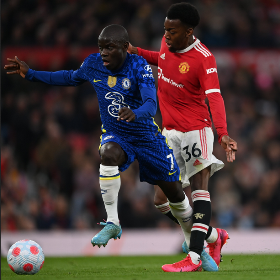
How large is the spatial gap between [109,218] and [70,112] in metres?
6.88

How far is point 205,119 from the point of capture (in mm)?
5297

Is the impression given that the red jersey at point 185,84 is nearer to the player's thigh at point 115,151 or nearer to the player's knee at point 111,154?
the player's thigh at point 115,151

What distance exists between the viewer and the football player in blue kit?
453 cm

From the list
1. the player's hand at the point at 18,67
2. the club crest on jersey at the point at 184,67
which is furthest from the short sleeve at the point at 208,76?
the player's hand at the point at 18,67

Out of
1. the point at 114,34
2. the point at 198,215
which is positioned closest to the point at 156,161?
the point at 198,215

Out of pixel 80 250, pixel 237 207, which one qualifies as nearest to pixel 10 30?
pixel 80 250

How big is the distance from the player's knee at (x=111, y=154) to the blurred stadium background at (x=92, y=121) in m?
4.75

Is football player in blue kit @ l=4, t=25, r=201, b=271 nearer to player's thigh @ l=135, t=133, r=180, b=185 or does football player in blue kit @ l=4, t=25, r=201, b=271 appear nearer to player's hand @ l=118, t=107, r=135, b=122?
player's thigh @ l=135, t=133, r=180, b=185

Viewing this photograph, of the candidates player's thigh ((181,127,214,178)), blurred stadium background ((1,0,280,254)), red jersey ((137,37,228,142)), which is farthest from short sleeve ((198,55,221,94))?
blurred stadium background ((1,0,280,254))

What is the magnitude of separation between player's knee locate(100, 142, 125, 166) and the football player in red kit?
0.93 meters

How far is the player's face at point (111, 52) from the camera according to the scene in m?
4.56

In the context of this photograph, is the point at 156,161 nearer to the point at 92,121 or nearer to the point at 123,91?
the point at 123,91

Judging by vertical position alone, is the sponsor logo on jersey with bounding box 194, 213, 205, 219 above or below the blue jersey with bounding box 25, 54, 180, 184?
below

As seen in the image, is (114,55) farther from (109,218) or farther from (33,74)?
(109,218)
